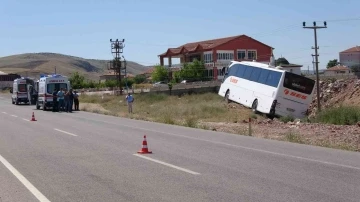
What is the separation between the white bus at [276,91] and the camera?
37531 millimetres

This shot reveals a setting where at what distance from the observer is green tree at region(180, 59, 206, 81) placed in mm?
101306

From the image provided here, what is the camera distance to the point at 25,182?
34.6 feet

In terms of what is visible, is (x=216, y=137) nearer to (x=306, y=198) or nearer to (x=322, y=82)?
(x=306, y=198)

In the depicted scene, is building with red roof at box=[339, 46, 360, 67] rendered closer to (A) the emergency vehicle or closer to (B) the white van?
(A) the emergency vehicle

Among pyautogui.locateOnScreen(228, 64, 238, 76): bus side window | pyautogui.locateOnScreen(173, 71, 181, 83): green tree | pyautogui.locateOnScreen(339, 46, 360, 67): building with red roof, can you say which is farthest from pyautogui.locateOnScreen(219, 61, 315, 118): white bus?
pyautogui.locateOnScreen(339, 46, 360, 67): building with red roof

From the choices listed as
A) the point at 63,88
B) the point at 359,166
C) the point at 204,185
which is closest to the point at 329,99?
the point at 63,88

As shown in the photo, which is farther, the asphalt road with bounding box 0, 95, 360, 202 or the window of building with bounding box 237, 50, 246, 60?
the window of building with bounding box 237, 50, 246, 60

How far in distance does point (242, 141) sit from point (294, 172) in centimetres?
779

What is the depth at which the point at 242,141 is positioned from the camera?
19.6 m

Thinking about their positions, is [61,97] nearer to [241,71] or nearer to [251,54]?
[241,71]

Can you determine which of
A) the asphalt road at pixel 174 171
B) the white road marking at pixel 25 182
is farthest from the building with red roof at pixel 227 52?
the white road marking at pixel 25 182

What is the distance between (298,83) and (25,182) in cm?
2985

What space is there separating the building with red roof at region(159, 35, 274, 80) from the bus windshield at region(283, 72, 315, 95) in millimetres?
58961

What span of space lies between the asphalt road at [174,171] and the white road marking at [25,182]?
2 cm
